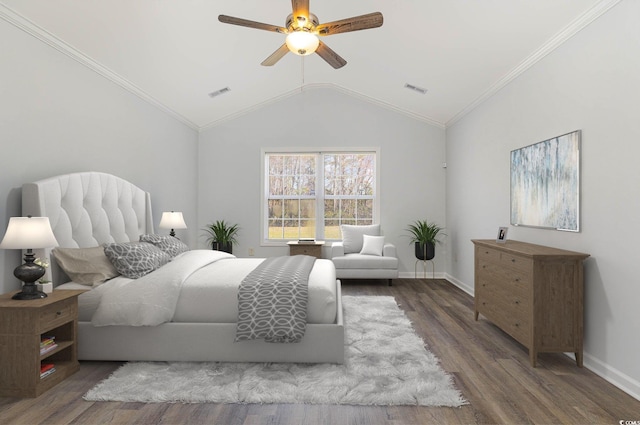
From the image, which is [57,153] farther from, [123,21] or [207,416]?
[207,416]

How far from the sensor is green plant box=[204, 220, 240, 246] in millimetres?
6094

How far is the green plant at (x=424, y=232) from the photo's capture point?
5.91 m

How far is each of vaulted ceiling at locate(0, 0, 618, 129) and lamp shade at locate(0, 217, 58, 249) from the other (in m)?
1.55

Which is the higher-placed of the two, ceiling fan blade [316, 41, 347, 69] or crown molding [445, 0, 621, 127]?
crown molding [445, 0, 621, 127]

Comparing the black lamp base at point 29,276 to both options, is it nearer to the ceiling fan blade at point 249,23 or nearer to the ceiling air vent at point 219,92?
the ceiling fan blade at point 249,23

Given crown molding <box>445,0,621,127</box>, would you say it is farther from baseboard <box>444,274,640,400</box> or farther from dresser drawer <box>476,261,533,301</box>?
baseboard <box>444,274,640,400</box>

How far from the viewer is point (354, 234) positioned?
19.8ft

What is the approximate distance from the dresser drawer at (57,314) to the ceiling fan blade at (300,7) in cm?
252

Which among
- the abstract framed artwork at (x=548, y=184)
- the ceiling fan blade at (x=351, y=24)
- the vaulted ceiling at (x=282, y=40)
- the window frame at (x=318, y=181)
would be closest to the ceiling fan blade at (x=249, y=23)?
the ceiling fan blade at (x=351, y=24)

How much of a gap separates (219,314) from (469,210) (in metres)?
3.90

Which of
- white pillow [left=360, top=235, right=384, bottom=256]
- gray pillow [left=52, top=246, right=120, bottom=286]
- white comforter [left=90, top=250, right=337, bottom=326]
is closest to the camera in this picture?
white comforter [left=90, top=250, right=337, bottom=326]

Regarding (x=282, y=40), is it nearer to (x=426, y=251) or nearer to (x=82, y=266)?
(x=82, y=266)

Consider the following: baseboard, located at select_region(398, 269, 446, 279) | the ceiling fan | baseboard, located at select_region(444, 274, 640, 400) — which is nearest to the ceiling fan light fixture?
the ceiling fan

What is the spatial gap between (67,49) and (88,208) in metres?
1.39
